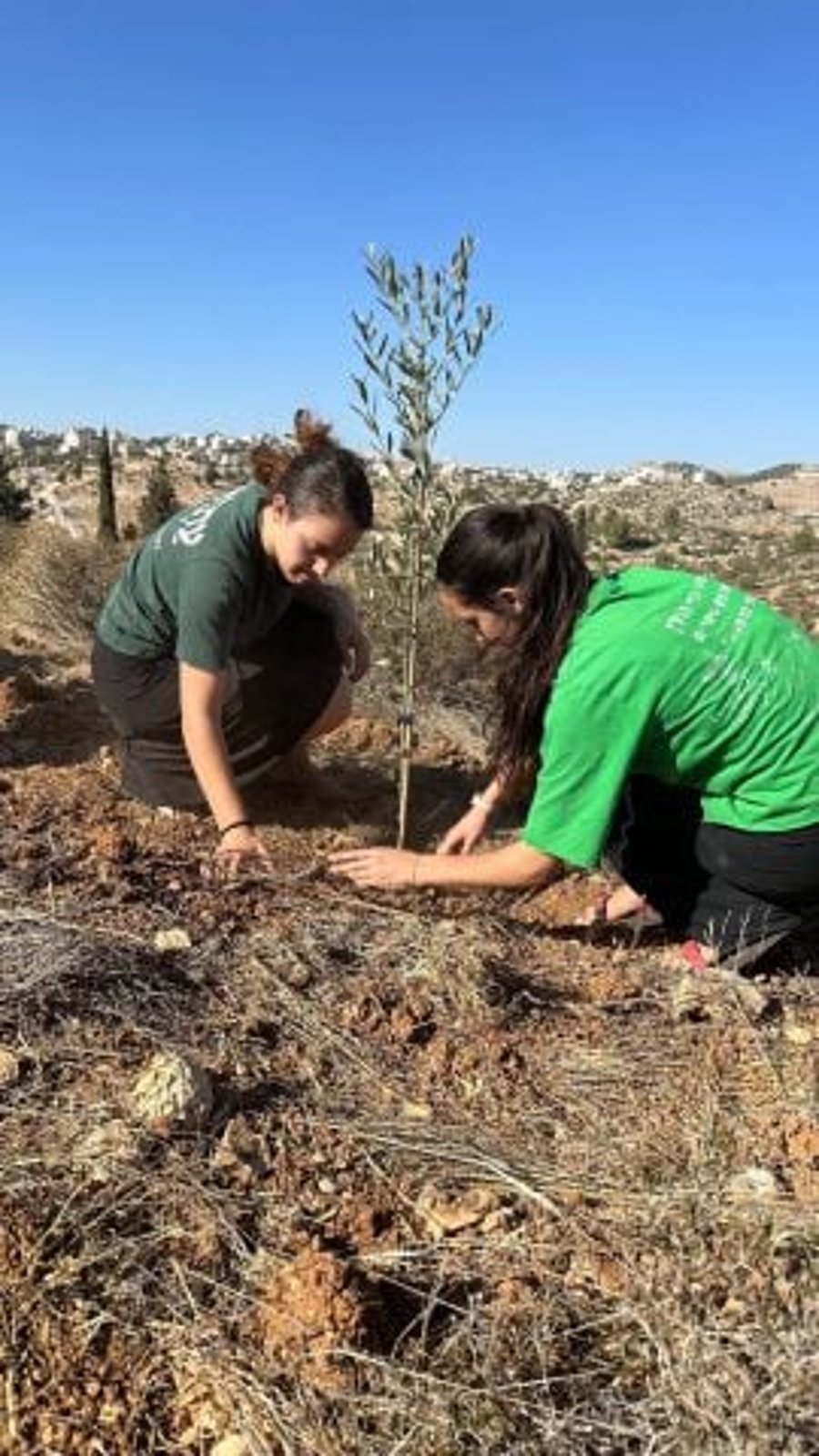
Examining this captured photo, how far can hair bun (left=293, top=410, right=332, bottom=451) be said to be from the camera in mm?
3586

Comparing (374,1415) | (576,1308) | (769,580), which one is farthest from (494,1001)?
(769,580)

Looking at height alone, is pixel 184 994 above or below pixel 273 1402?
above

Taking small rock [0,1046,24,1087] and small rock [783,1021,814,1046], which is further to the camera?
small rock [783,1021,814,1046]

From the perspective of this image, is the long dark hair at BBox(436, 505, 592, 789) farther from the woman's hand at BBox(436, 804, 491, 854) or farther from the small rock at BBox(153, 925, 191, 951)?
the small rock at BBox(153, 925, 191, 951)

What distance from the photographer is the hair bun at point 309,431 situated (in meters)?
3.59

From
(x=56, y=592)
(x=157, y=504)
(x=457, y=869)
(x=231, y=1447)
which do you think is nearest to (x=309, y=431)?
(x=457, y=869)

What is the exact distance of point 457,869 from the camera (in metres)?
2.85

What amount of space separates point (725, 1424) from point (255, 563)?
2.57m

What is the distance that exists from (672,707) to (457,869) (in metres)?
0.59

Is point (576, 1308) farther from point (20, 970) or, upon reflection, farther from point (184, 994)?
point (20, 970)

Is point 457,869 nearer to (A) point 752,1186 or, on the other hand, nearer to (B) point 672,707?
(B) point 672,707

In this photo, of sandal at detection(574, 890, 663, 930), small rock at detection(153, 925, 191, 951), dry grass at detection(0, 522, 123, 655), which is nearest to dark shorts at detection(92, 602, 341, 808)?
sandal at detection(574, 890, 663, 930)

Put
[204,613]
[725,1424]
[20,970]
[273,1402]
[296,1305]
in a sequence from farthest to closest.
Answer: [204,613] → [20,970] → [296,1305] → [273,1402] → [725,1424]

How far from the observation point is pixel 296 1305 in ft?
5.75
